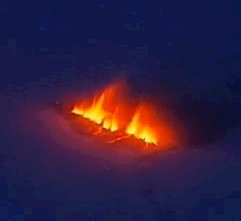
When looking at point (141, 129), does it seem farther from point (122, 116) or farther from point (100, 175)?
point (100, 175)

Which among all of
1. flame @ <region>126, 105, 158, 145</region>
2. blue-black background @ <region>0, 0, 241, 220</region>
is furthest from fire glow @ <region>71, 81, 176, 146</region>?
blue-black background @ <region>0, 0, 241, 220</region>

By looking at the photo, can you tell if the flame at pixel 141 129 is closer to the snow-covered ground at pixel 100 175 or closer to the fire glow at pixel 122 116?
the fire glow at pixel 122 116

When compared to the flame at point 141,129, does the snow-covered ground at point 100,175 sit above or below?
below

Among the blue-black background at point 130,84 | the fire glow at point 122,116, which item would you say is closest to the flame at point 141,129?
the fire glow at point 122,116

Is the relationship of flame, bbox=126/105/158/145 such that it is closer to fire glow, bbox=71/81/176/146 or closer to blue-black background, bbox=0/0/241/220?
fire glow, bbox=71/81/176/146

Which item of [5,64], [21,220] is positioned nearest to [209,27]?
[5,64]

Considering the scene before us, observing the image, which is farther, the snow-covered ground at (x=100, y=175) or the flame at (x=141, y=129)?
the flame at (x=141, y=129)

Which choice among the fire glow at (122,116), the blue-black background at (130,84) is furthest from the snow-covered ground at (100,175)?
the fire glow at (122,116)

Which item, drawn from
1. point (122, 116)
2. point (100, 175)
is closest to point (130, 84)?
point (122, 116)
